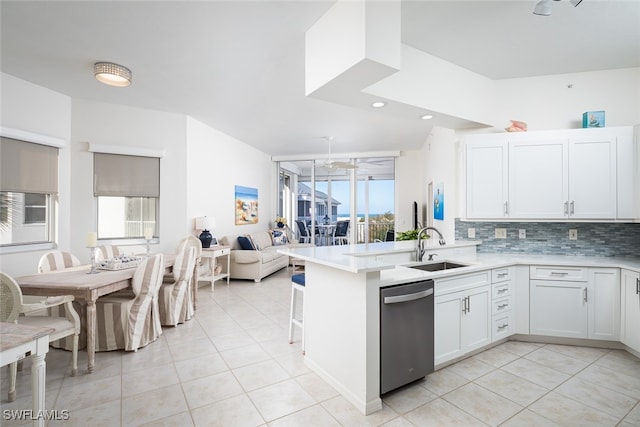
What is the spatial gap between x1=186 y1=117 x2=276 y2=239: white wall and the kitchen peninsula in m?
3.29

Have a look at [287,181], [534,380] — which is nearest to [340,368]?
[534,380]

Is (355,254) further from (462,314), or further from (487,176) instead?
(487,176)

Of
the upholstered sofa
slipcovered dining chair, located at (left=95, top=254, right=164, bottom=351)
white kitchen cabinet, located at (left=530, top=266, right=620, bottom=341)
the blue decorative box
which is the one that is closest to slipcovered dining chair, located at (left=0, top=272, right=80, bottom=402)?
slipcovered dining chair, located at (left=95, top=254, right=164, bottom=351)

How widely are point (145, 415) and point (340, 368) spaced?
1333 millimetres

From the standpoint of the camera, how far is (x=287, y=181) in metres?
9.04

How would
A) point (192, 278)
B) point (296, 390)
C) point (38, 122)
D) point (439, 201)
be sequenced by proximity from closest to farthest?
point (296, 390) → point (38, 122) → point (192, 278) → point (439, 201)

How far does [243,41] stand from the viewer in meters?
2.75

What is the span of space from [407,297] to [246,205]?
5552 mm

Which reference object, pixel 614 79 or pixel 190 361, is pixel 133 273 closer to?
pixel 190 361

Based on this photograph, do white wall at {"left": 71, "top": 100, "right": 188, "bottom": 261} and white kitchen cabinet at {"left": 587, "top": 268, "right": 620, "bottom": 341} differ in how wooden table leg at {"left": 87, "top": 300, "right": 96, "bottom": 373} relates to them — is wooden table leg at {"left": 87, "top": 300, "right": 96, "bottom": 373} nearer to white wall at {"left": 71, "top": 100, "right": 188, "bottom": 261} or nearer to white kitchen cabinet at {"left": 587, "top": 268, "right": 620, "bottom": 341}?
white wall at {"left": 71, "top": 100, "right": 188, "bottom": 261}

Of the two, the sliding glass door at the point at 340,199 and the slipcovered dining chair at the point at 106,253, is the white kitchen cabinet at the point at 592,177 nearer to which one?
the sliding glass door at the point at 340,199

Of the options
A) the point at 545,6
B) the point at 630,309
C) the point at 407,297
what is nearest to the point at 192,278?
the point at 407,297

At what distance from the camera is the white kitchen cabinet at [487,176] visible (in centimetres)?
336

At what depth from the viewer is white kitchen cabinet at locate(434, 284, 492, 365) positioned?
2.46 meters
